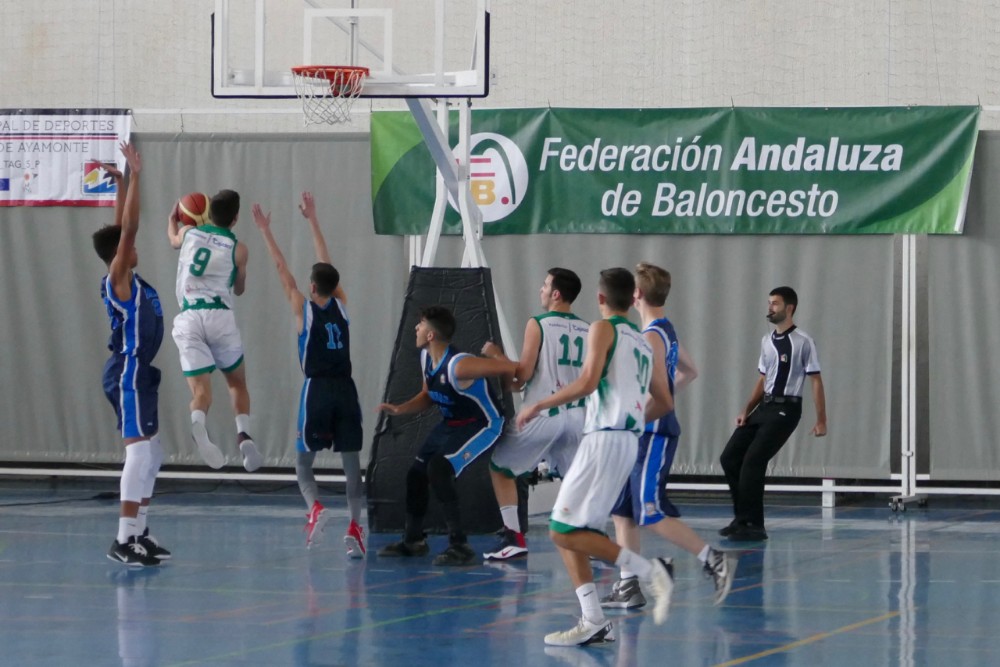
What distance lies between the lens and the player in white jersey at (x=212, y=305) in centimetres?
1077

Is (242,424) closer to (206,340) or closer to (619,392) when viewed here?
(206,340)

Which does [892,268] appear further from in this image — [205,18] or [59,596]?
[59,596]

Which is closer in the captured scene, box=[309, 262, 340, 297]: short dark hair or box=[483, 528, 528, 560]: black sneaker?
box=[483, 528, 528, 560]: black sneaker

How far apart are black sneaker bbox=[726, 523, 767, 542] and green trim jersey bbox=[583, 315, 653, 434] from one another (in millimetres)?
4717

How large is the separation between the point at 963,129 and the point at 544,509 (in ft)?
18.7

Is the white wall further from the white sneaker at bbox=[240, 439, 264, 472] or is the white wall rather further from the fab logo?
the white sneaker at bbox=[240, 439, 264, 472]

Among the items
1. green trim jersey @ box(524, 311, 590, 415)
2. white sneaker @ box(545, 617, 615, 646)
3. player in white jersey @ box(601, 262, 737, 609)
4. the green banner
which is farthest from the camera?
the green banner

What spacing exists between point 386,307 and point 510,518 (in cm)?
503

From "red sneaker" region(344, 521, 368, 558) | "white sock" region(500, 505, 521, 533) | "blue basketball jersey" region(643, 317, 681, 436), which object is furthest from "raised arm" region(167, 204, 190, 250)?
"blue basketball jersey" region(643, 317, 681, 436)

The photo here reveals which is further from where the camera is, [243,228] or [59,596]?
[243,228]

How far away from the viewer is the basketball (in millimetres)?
11227

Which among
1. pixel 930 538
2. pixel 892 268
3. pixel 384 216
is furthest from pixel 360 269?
pixel 930 538

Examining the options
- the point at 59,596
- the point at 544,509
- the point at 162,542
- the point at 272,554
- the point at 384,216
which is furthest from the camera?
the point at 384,216

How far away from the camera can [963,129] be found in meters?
14.4
